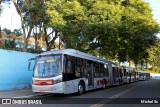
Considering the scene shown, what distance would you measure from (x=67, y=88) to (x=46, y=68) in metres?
1.72

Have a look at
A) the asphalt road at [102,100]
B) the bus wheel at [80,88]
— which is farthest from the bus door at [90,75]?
the asphalt road at [102,100]

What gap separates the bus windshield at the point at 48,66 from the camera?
1916 centimetres

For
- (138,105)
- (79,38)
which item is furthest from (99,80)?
(138,105)

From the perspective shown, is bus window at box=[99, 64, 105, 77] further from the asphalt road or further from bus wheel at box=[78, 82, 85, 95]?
the asphalt road

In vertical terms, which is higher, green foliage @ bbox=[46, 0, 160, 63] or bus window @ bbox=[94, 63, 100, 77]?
green foliage @ bbox=[46, 0, 160, 63]

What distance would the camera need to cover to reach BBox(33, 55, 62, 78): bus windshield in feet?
62.8

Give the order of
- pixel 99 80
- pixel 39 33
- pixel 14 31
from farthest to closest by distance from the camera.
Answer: pixel 14 31, pixel 39 33, pixel 99 80

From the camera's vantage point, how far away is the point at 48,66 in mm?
19500

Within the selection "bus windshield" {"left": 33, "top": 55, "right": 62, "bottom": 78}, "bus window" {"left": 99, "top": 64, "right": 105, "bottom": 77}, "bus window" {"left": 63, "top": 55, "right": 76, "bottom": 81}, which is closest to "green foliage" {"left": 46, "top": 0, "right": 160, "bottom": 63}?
"bus window" {"left": 99, "top": 64, "right": 105, "bottom": 77}

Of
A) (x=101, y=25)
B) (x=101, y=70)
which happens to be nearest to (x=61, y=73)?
(x=101, y=70)

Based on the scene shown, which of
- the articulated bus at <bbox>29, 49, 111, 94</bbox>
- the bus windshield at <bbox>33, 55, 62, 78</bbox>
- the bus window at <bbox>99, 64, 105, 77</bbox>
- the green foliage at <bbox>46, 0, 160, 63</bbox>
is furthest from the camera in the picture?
the green foliage at <bbox>46, 0, 160, 63</bbox>

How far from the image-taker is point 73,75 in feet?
67.9

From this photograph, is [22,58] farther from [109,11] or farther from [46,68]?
[109,11]

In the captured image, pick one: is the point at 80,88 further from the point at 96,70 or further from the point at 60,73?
the point at 96,70
